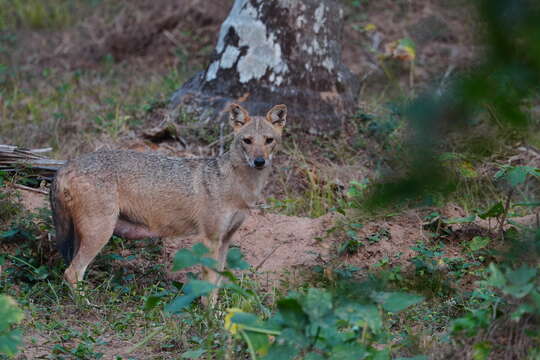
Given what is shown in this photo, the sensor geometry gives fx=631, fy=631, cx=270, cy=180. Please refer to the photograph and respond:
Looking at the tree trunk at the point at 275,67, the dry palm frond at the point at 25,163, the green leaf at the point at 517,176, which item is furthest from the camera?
the tree trunk at the point at 275,67

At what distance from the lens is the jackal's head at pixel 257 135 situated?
20.6ft

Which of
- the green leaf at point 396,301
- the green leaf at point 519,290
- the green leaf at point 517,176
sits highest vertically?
the green leaf at point 517,176

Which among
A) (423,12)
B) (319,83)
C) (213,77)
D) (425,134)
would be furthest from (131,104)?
(425,134)

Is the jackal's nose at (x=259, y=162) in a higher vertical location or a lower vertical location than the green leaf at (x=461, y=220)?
higher

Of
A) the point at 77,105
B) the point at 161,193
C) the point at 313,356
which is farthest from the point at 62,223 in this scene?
the point at 77,105

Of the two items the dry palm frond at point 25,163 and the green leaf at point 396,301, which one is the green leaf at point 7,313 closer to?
the green leaf at point 396,301

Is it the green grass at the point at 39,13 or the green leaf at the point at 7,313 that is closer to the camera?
the green leaf at the point at 7,313

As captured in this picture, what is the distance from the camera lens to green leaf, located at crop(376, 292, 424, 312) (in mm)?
3332

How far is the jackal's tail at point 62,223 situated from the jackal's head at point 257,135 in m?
1.79

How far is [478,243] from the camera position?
20.0ft

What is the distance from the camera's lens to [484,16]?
6.17ft

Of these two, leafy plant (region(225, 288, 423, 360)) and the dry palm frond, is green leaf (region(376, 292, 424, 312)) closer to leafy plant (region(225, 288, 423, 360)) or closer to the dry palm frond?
leafy plant (region(225, 288, 423, 360))

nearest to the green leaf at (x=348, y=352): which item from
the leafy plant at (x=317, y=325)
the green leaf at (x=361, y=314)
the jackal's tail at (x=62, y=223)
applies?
the leafy plant at (x=317, y=325)

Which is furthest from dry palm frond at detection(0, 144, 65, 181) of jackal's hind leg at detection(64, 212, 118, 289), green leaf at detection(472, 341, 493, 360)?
green leaf at detection(472, 341, 493, 360)
